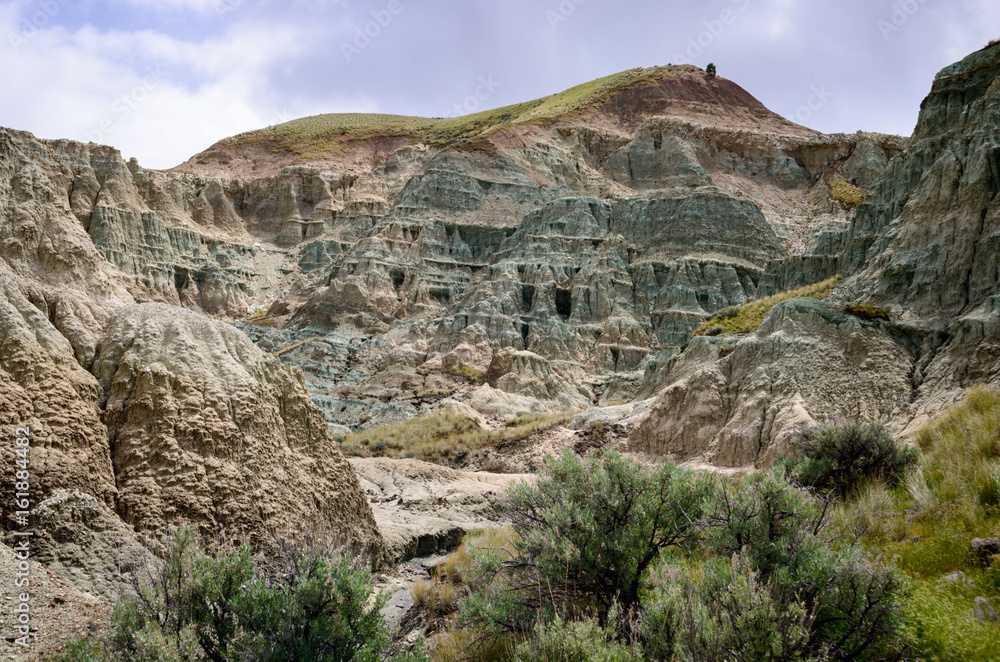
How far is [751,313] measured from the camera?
35094 mm

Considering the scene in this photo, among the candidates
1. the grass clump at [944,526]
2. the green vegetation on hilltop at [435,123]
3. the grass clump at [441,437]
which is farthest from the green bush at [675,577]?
the green vegetation on hilltop at [435,123]

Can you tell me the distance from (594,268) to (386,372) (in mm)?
25191

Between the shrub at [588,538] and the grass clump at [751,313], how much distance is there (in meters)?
23.6

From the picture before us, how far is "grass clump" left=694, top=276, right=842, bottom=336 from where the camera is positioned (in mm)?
29641

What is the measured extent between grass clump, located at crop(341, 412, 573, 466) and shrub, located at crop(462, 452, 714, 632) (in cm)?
Result: 2437

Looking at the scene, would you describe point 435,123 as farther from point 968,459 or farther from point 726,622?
point 726,622

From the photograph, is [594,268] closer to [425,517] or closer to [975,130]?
[975,130]

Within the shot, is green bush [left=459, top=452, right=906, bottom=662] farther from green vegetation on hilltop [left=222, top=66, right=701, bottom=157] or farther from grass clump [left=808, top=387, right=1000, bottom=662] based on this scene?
green vegetation on hilltop [left=222, top=66, right=701, bottom=157]

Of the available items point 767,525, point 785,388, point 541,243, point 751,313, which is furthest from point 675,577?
point 541,243

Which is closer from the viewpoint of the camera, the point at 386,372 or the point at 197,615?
the point at 197,615

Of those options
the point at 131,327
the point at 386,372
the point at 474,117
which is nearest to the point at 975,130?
the point at 131,327

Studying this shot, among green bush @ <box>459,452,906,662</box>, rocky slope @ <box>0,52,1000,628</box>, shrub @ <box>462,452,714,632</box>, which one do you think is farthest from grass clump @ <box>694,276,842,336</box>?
green bush @ <box>459,452,906,662</box>

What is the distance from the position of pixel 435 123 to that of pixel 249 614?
471 feet

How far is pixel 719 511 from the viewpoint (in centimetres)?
676
